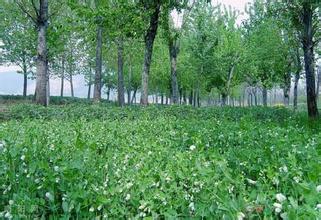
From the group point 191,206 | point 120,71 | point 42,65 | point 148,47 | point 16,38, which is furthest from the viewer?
point 16,38

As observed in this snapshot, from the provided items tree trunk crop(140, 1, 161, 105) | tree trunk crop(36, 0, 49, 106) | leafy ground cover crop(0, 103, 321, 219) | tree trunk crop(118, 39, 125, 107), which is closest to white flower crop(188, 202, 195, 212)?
leafy ground cover crop(0, 103, 321, 219)

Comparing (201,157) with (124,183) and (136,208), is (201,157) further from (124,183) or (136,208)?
(136,208)

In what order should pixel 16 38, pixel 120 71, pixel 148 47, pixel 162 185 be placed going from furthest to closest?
1. pixel 16 38
2. pixel 120 71
3. pixel 148 47
4. pixel 162 185

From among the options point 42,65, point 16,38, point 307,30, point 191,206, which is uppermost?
point 16,38

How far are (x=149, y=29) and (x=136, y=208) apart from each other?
937 inches

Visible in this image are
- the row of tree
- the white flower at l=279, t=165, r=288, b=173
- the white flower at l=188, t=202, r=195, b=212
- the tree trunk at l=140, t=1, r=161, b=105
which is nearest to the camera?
the white flower at l=188, t=202, r=195, b=212

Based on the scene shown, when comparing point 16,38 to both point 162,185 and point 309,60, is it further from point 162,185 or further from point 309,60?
point 162,185

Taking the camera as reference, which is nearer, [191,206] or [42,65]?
[191,206]

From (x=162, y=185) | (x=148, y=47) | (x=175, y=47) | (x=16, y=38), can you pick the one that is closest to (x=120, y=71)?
(x=175, y=47)

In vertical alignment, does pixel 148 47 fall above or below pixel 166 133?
above

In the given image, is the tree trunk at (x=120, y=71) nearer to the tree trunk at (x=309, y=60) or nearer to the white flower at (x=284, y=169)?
the tree trunk at (x=309, y=60)

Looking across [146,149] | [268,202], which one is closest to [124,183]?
[268,202]

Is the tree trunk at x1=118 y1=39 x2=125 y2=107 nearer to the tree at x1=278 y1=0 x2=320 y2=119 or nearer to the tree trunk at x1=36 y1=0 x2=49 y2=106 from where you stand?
the tree trunk at x1=36 y1=0 x2=49 y2=106

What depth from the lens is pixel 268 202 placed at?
2.67 meters
